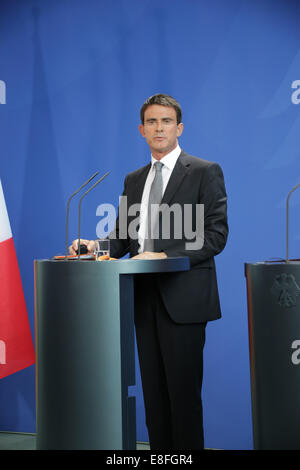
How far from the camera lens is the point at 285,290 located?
2.03 metres

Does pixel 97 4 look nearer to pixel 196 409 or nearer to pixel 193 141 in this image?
pixel 193 141

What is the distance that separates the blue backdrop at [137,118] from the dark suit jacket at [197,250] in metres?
0.93

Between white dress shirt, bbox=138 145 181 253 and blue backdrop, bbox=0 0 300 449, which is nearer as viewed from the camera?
white dress shirt, bbox=138 145 181 253

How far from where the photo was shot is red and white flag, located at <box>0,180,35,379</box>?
3295 millimetres

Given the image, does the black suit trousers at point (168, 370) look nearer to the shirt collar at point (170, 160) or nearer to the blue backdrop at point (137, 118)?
the shirt collar at point (170, 160)

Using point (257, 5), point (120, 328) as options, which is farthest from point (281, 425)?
point (257, 5)

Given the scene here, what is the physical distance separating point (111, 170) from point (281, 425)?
1978 millimetres

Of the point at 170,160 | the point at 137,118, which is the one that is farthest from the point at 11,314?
the point at 170,160

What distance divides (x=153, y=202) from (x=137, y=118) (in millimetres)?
1244

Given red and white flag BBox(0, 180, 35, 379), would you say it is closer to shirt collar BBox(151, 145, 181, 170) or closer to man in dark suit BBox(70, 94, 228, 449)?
man in dark suit BBox(70, 94, 228, 449)

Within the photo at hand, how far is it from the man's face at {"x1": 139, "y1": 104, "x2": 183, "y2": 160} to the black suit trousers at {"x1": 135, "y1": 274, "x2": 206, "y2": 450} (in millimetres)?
545

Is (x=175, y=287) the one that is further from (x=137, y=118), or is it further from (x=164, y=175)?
(x=137, y=118)

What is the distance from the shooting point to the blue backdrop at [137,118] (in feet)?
10.4

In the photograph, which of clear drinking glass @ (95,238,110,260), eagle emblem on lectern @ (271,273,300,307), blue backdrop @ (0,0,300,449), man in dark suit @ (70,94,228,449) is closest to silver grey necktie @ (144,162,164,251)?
man in dark suit @ (70,94,228,449)
